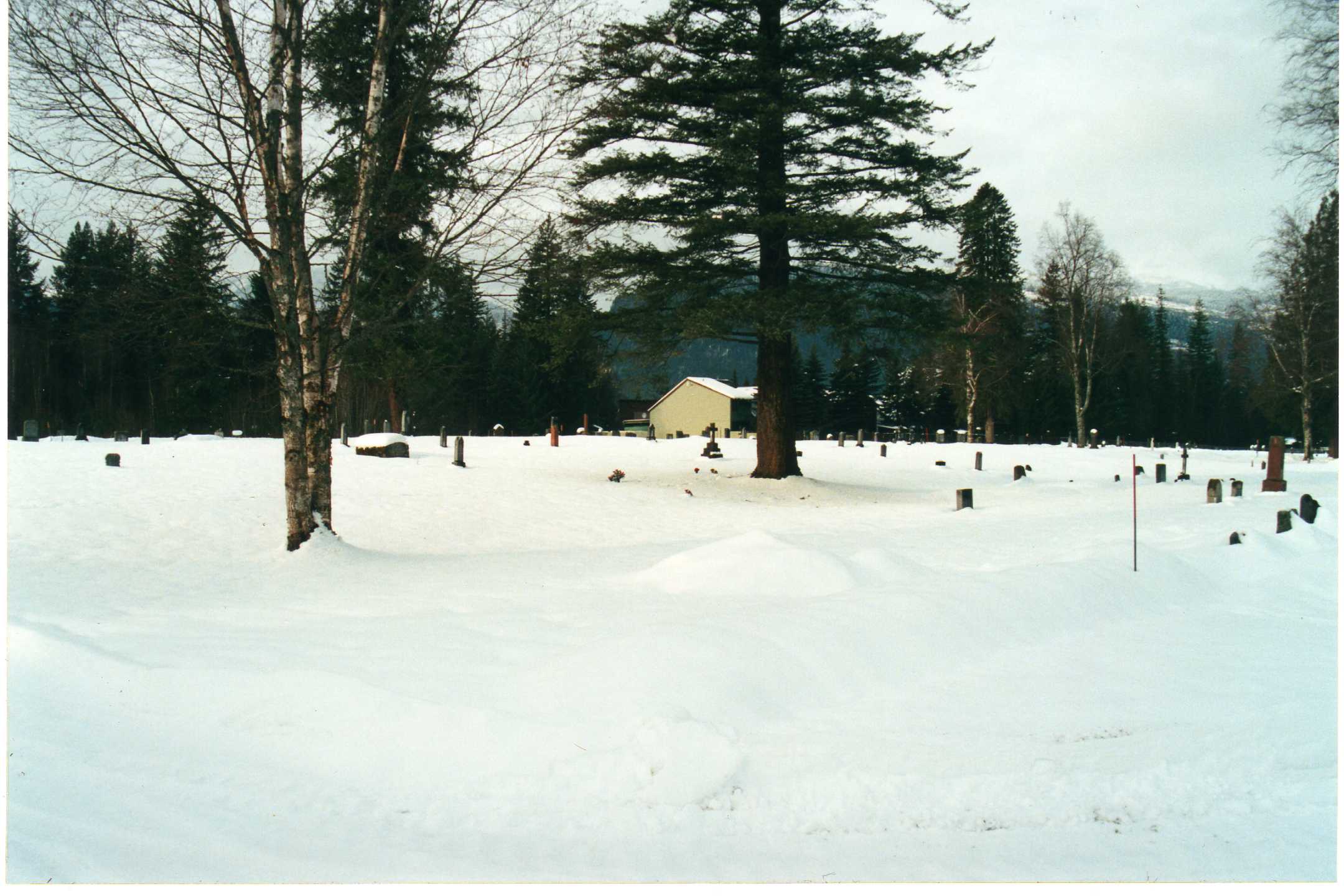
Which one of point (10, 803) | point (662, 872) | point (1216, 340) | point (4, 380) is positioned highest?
point (1216, 340)

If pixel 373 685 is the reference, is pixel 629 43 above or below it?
above

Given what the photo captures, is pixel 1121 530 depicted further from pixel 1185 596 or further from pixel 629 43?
Answer: pixel 629 43

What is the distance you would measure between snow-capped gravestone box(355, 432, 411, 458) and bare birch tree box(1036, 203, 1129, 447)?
28316 millimetres

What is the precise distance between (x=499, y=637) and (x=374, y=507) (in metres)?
8.95

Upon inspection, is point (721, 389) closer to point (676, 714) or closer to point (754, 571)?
point (754, 571)

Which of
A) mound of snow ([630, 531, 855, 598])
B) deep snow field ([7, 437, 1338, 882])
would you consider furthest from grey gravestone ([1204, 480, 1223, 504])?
mound of snow ([630, 531, 855, 598])

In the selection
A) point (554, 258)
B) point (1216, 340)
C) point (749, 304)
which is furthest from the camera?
point (1216, 340)

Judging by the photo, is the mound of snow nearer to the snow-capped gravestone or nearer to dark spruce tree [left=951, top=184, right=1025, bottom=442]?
the snow-capped gravestone

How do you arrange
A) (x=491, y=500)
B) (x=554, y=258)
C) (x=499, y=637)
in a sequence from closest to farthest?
(x=499, y=637), (x=554, y=258), (x=491, y=500)

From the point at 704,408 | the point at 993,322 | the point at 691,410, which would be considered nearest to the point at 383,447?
the point at 993,322

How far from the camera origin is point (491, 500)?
601 inches

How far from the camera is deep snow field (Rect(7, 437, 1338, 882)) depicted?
3281 mm

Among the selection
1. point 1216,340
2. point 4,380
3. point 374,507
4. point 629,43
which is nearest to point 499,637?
point 4,380

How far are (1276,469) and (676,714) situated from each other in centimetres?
1450
